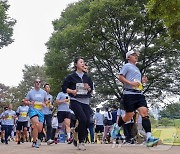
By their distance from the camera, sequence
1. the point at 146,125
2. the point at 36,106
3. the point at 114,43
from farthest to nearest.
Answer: the point at 114,43
the point at 36,106
the point at 146,125

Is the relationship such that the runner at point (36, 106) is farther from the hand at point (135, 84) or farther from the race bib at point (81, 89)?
the hand at point (135, 84)

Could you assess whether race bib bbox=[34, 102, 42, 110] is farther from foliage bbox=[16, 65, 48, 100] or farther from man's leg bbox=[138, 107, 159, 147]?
foliage bbox=[16, 65, 48, 100]

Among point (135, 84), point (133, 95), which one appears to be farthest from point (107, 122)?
point (135, 84)

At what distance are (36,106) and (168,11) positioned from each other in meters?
5.01

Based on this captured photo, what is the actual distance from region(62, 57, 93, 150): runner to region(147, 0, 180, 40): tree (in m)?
4.66

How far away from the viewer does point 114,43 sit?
93.9ft

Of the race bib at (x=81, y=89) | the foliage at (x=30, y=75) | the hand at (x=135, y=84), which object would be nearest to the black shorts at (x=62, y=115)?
the race bib at (x=81, y=89)

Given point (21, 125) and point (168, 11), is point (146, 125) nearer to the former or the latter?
point (168, 11)

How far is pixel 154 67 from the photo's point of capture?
30.3m

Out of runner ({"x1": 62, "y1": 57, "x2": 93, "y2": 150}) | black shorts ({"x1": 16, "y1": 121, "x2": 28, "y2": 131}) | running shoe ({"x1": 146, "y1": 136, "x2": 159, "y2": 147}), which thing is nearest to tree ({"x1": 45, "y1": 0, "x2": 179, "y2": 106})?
black shorts ({"x1": 16, "y1": 121, "x2": 28, "y2": 131})

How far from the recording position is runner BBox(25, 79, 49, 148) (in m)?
10.6

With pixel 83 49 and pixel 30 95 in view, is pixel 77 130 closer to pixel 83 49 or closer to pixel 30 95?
pixel 30 95

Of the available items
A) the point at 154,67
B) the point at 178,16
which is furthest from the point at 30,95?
the point at 154,67

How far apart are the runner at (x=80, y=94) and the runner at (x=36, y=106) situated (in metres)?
1.95
